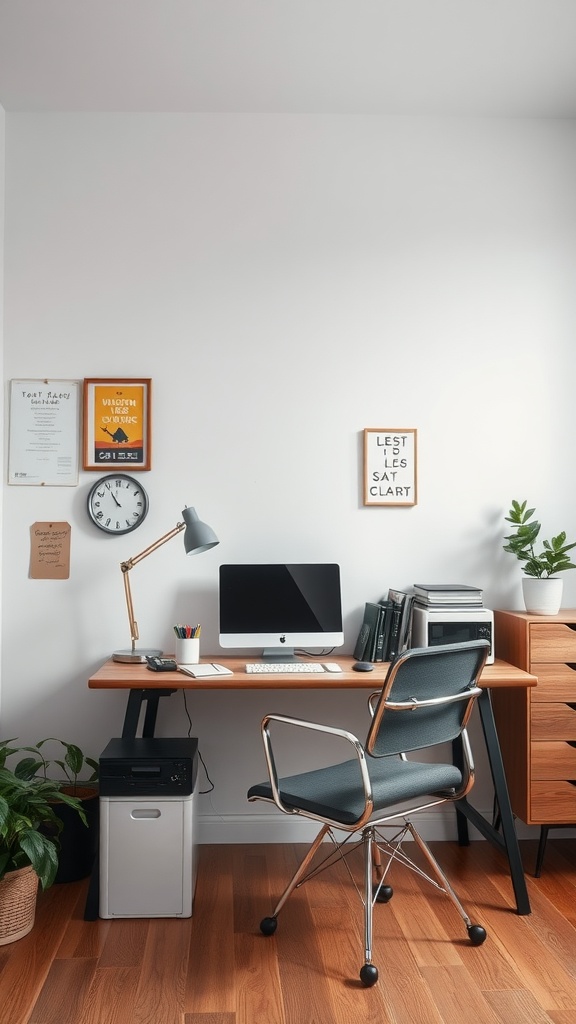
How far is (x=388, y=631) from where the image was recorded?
322 cm

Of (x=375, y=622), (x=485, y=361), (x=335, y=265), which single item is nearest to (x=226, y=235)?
(x=335, y=265)

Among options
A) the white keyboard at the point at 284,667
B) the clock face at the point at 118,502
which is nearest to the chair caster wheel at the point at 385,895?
the white keyboard at the point at 284,667

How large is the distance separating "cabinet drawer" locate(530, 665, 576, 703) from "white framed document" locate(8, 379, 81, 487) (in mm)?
2034

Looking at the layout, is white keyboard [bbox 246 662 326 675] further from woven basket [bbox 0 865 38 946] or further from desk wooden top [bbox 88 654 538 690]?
woven basket [bbox 0 865 38 946]

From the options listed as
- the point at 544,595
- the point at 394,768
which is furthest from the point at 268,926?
the point at 544,595

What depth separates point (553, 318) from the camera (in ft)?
11.7

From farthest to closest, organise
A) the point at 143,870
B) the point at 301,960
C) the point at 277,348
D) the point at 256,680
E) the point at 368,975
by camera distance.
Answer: the point at 277,348 → the point at 256,680 → the point at 143,870 → the point at 301,960 → the point at 368,975

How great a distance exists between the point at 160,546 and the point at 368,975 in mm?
1794

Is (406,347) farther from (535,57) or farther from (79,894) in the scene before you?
(79,894)

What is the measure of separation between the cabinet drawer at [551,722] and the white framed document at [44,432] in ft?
6.83

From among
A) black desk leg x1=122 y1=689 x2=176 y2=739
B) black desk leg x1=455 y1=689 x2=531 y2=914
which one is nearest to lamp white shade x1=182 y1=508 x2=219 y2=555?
black desk leg x1=122 y1=689 x2=176 y2=739

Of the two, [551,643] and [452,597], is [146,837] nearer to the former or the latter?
[452,597]

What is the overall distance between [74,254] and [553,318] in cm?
210

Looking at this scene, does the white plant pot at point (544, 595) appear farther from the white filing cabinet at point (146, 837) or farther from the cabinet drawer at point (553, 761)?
the white filing cabinet at point (146, 837)
